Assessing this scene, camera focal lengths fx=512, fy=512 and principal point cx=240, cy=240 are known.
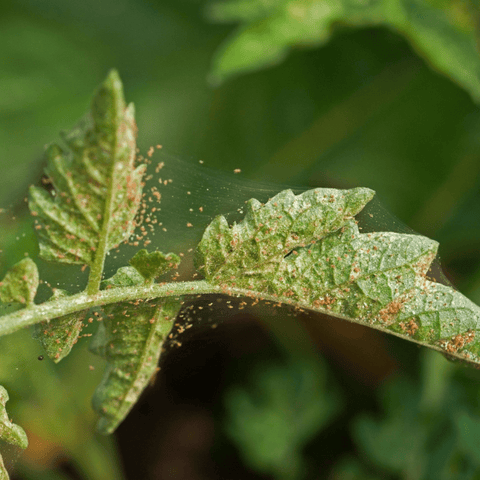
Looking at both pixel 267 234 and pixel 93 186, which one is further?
pixel 267 234

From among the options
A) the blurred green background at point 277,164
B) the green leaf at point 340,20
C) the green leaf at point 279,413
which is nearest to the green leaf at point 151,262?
the blurred green background at point 277,164

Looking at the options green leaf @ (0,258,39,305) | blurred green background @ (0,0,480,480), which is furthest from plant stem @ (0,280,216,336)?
blurred green background @ (0,0,480,480)

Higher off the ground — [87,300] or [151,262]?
[151,262]

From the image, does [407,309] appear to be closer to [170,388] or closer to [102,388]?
[102,388]

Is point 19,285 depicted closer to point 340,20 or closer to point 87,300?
point 87,300

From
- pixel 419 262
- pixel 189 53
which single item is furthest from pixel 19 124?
pixel 419 262

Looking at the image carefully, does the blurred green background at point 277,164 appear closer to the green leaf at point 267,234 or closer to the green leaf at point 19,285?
the green leaf at point 19,285

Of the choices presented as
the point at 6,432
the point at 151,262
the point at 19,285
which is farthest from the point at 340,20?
the point at 6,432
